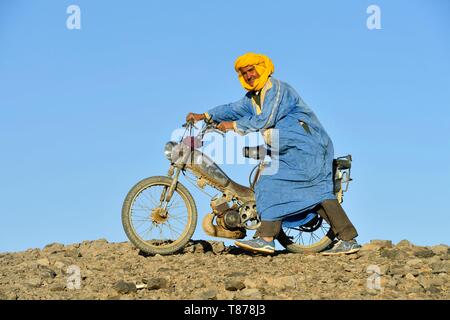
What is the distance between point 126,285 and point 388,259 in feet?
10.9

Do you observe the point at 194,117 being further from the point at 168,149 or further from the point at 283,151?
the point at 283,151

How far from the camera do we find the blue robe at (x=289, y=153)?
368 inches

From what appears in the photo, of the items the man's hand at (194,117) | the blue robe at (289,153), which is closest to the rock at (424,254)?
the blue robe at (289,153)

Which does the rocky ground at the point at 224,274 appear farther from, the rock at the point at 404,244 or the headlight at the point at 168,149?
the headlight at the point at 168,149

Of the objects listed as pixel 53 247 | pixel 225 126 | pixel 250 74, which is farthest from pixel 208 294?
pixel 53 247

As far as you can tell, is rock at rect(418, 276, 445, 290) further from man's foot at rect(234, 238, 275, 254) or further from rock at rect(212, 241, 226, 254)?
rock at rect(212, 241, 226, 254)

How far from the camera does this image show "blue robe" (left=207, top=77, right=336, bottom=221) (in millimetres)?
9336

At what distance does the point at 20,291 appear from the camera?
782 centimetres

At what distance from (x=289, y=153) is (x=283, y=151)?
73 millimetres

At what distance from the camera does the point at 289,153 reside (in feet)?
31.0
